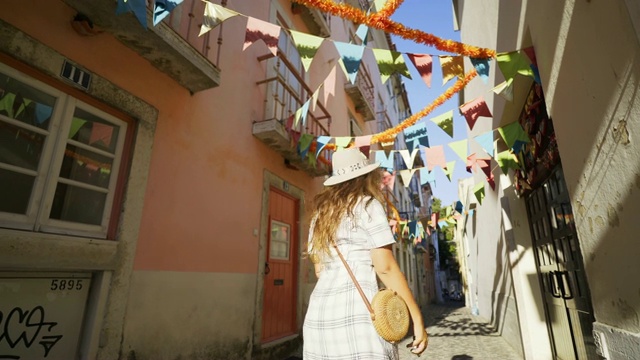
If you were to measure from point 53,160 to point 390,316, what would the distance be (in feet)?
9.59

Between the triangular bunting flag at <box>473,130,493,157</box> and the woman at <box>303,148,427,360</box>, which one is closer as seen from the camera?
the woman at <box>303,148,427,360</box>

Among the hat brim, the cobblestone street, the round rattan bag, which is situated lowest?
the cobblestone street

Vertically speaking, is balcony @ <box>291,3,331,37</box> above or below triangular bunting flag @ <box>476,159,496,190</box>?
above

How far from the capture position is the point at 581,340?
3.28 meters

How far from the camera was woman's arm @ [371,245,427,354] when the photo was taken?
5.11ft

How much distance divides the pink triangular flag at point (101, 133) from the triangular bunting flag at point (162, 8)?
50.1 inches

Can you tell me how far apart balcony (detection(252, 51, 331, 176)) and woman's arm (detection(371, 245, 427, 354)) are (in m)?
3.99

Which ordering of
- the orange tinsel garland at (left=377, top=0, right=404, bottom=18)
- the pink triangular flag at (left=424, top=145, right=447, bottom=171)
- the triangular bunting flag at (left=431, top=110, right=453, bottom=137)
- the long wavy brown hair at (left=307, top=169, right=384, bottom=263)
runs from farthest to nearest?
the pink triangular flag at (left=424, top=145, right=447, bottom=171) < the triangular bunting flag at (left=431, top=110, right=453, bottom=137) < the orange tinsel garland at (left=377, top=0, right=404, bottom=18) < the long wavy brown hair at (left=307, top=169, right=384, bottom=263)

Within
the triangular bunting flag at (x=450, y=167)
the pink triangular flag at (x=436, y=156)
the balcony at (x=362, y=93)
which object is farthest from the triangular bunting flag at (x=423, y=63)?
the balcony at (x=362, y=93)

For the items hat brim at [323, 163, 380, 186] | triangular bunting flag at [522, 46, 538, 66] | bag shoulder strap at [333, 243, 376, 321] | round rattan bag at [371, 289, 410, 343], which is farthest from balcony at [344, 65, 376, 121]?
round rattan bag at [371, 289, 410, 343]

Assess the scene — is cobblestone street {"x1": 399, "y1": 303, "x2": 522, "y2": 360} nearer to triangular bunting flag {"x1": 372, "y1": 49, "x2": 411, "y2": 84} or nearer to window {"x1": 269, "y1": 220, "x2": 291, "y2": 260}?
window {"x1": 269, "y1": 220, "x2": 291, "y2": 260}

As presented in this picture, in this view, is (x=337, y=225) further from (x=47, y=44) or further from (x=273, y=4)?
(x=273, y=4)

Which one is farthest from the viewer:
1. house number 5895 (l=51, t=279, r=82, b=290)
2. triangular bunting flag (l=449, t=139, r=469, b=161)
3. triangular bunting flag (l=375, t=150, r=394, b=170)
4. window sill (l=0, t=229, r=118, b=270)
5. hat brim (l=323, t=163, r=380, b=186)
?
triangular bunting flag (l=375, t=150, r=394, b=170)

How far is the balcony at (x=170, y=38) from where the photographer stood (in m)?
2.88
